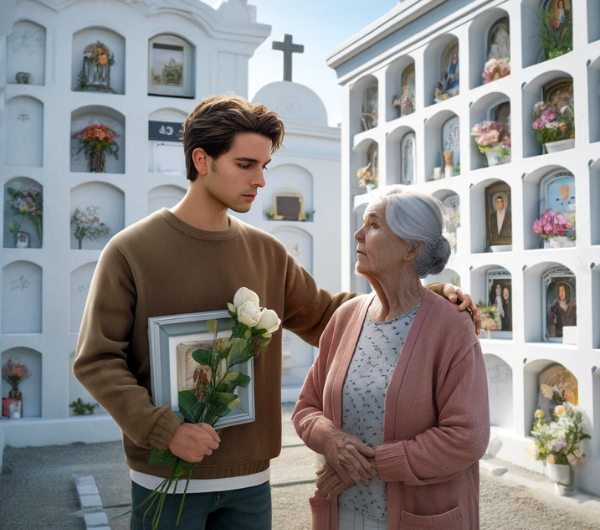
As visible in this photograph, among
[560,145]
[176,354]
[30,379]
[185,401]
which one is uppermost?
[560,145]

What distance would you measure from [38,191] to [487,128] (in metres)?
4.04

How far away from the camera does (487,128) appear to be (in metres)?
4.80

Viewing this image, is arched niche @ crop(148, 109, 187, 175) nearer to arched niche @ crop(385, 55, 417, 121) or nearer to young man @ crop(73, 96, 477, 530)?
arched niche @ crop(385, 55, 417, 121)

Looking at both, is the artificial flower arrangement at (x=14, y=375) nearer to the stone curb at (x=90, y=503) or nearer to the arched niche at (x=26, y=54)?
the stone curb at (x=90, y=503)

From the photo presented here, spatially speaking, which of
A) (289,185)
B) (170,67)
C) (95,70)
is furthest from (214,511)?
(289,185)

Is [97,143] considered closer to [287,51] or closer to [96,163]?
[96,163]

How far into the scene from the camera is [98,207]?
6.27 metres

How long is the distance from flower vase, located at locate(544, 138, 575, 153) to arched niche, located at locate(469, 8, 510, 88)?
767 millimetres

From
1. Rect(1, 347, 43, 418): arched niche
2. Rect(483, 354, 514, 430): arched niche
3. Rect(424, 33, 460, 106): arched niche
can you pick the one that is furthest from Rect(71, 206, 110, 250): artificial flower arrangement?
Rect(483, 354, 514, 430): arched niche

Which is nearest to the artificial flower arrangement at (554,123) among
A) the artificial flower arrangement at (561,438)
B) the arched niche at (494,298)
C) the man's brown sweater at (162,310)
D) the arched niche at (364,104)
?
the arched niche at (494,298)

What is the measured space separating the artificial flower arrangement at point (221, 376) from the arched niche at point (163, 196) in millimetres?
5144

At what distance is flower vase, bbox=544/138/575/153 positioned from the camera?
4.23 meters

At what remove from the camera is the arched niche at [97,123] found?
624 cm

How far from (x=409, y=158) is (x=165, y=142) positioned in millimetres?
2435
